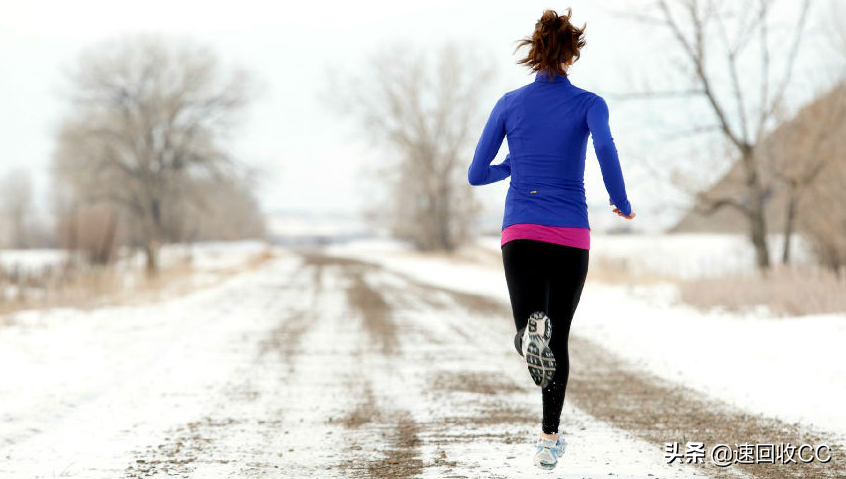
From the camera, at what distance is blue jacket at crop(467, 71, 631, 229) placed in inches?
131

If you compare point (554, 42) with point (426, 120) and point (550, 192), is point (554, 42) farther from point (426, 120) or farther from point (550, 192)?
point (426, 120)

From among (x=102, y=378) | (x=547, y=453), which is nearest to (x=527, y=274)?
(x=547, y=453)

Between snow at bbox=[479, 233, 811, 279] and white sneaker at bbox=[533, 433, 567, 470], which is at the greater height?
white sneaker at bbox=[533, 433, 567, 470]

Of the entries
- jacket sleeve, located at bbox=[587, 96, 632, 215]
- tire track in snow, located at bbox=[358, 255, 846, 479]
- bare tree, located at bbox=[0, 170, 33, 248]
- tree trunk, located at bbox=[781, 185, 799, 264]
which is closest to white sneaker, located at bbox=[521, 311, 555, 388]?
jacket sleeve, located at bbox=[587, 96, 632, 215]

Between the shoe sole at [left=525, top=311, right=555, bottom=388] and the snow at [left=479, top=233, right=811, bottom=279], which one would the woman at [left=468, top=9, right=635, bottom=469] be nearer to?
the shoe sole at [left=525, top=311, right=555, bottom=388]

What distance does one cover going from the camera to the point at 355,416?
498 cm

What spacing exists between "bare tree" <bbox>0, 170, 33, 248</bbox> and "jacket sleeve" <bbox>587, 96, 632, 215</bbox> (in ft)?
362

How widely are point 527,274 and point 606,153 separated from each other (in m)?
0.67

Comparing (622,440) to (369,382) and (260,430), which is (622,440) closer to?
(260,430)

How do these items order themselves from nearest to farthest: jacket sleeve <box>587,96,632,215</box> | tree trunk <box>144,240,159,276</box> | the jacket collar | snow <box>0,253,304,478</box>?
jacket sleeve <box>587,96,632,215</box> → the jacket collar → snow <box>0,253,304,478</box> → tree trunk <box>144,240,159,276</box>

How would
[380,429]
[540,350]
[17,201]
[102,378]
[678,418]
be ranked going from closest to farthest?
[540,350] → [380,429] → [678,418] → [102,378] → [17,201]

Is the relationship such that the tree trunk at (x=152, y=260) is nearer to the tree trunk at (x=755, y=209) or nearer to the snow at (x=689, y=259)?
the snow at (x=689, y=259)

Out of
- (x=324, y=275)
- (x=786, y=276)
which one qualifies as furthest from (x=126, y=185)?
(x=786, y=276)

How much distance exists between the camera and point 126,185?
127 ft
